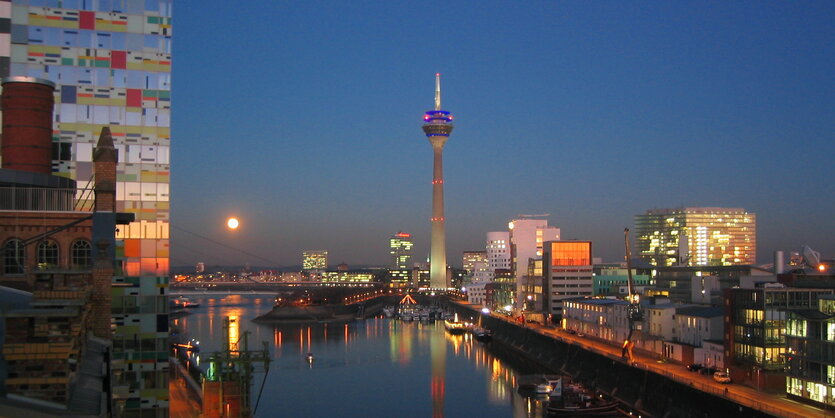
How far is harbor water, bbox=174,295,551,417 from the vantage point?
44844mm

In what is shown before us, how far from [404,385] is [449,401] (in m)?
6.32

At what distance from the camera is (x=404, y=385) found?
5378 cm

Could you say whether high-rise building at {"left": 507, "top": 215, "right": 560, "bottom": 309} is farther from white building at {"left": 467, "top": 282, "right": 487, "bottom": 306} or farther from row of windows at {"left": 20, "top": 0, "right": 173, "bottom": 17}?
row of windows at {"left": 20, "top": 0, "right": 173, "bottom": 17}

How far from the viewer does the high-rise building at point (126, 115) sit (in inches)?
855

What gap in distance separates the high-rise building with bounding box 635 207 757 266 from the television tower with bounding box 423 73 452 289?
137ft

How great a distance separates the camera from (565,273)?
8806cm

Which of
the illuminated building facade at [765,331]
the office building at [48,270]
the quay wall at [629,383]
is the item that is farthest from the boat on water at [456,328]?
the office building at [48,270]

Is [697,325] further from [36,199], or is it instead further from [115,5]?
[36,199]

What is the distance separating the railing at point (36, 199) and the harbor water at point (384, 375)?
1145 centimetres

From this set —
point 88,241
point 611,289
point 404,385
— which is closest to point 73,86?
point 88,241

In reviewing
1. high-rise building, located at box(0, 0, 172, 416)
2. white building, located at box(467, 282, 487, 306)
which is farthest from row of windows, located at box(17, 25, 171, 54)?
white building, located at box(467, 282, 487, 306)

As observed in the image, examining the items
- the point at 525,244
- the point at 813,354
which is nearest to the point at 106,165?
the point at 813,354

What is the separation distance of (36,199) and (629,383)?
3370 centimetres

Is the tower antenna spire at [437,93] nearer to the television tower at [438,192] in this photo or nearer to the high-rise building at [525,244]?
the television tower at [438,192]
